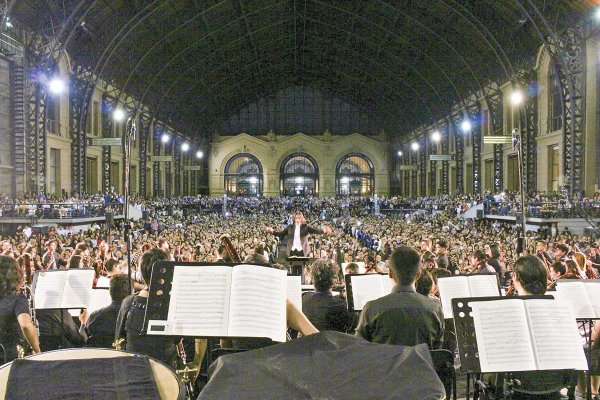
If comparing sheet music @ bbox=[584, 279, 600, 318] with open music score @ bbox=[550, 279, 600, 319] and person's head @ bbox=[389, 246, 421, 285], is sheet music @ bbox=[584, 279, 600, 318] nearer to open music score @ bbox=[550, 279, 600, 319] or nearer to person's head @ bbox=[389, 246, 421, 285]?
open music score @ bbox=[550, 279, 600, 319]

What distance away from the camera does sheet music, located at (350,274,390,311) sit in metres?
6.86

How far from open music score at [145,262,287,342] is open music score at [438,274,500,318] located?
303cm

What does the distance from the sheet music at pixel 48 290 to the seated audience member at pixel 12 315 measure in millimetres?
1796

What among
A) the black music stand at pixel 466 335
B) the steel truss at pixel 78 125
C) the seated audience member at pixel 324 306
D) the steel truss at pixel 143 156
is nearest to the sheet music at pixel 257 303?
the black music stand at pixel 466 335

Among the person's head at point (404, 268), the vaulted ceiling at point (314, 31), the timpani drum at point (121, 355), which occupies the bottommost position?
the timpani drum at point (121, 355)

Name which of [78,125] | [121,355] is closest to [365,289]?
[121,355]

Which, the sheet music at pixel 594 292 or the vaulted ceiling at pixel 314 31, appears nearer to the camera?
the sheet music at pixel 594 292

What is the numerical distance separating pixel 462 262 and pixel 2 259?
1185 cm

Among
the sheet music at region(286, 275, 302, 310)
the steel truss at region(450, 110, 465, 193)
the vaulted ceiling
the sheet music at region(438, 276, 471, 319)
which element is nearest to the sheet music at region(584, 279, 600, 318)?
the sheet music at region(438, 276, 471, 319)

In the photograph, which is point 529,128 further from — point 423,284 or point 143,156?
point 143,156

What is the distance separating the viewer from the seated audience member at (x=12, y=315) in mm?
5188

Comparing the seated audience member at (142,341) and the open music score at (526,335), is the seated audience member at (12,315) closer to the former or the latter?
the seated audience member at (142,341)

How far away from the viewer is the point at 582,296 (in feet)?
19.1

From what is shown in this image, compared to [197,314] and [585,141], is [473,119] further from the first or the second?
[197,314]
